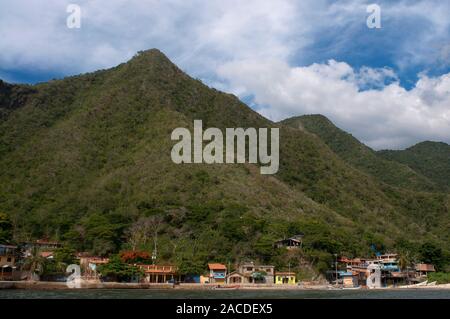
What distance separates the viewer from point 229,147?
310 ft

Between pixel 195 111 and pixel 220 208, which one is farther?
pixel 195 111

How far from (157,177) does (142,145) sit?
16.8m

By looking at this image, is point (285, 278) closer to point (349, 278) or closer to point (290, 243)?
point (290, 243)

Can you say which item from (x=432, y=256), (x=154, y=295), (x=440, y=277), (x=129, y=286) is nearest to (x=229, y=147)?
(x=432, y=256)

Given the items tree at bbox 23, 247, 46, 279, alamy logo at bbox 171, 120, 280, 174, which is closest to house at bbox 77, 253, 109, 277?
tree at bbox 23, 247, 46, 279

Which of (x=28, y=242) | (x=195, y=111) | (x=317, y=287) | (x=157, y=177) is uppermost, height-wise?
(x=195, y=111)

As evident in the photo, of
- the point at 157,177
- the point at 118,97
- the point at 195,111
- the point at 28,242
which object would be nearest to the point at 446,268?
the point at 157,177

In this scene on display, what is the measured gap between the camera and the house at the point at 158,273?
5206 centimetres

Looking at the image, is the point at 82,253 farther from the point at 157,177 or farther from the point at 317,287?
the point at 317,287

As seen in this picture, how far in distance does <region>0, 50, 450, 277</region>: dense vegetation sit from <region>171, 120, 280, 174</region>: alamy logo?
216cm

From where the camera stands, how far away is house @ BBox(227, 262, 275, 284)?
185ft

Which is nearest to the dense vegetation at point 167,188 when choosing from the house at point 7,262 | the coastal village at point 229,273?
the coastal village at point 229,273

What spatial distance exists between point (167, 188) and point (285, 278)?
25.0 meters
